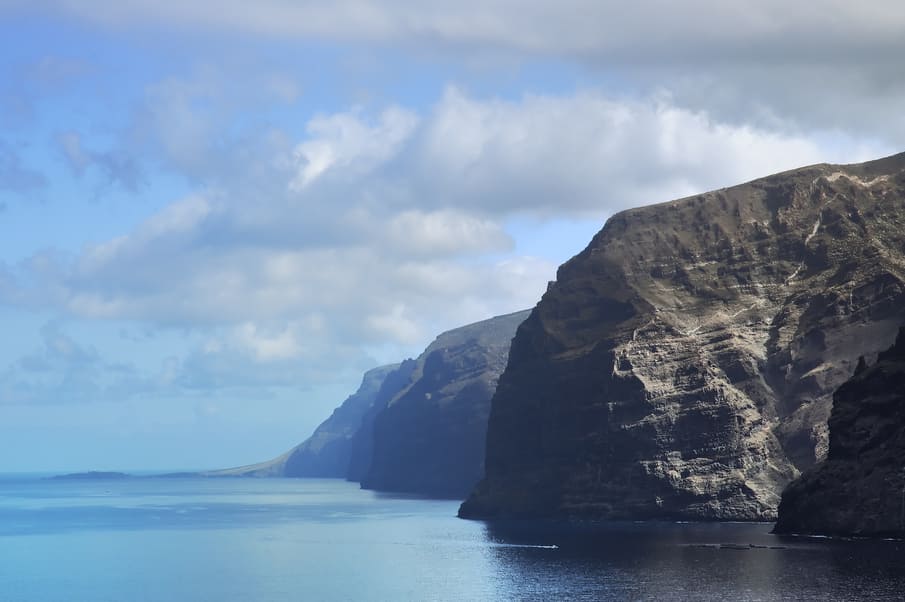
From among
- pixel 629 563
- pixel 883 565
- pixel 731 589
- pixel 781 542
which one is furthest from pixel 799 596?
pixel 781 542

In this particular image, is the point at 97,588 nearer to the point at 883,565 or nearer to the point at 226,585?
the point at 226,585

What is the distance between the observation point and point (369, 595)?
483 ft

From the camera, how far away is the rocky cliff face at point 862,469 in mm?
170250

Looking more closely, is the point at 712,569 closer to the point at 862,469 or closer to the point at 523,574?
the point at 523,574

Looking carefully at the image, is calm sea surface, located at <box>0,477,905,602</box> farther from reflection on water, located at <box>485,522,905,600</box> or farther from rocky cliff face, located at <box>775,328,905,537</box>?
rocky cliff face, located at <box>775,328,905,537</box>

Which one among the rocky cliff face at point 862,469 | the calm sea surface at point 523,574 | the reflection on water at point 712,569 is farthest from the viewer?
the rocky cliff face at point 862,469

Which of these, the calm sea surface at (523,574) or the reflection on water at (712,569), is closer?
the reflection on water at (712,569)

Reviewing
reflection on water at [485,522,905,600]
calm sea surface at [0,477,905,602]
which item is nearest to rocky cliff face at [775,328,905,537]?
reflection on water at [485,522,905,600]

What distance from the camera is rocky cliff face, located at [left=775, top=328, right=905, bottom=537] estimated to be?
17025cm

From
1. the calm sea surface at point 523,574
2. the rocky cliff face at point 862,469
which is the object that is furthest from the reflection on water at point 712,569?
the rocky cliff face at point 862,469

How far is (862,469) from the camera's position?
174875 mm

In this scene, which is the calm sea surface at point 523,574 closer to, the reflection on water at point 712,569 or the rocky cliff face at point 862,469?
the reflection on water at point 712,569

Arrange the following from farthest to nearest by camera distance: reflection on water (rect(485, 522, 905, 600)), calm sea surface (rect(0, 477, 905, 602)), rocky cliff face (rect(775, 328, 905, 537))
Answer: rocky cliff face (rect(775, 328, 905, 537))
calm sea surface (rect(0, 477, 905, 602))
reflection on water (rect(485, 522, 905, 600))

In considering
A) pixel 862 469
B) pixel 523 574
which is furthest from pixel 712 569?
pixel 862 469
